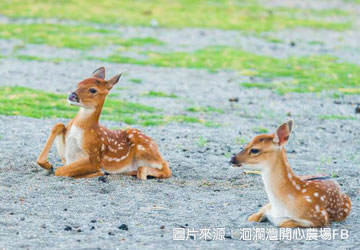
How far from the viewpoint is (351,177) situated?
A: 10.3 m

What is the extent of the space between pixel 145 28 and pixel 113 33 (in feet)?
7.18

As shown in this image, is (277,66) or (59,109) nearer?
(59,109)

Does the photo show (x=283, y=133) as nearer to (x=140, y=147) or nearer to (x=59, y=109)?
(x=140, y=147)

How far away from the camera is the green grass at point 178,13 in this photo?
29078 millimetres

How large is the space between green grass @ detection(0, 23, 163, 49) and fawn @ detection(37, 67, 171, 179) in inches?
499

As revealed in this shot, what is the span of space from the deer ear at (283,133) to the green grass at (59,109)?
5.46 m

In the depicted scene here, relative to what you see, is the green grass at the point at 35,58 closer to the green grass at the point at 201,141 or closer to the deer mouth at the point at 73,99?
the green grass at the point at 201,141

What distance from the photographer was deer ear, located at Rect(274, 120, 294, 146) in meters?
8.00

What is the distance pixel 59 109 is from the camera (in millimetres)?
14375

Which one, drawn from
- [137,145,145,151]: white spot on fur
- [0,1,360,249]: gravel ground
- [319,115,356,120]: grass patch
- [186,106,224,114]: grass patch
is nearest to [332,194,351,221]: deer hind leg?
[0,1,360,249]: gravel ground

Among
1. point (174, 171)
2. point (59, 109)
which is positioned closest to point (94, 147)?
point (174, 171)

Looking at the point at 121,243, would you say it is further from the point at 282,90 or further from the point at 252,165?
the point at 282,90

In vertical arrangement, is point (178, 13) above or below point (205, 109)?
below

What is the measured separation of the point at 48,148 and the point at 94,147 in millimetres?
536
